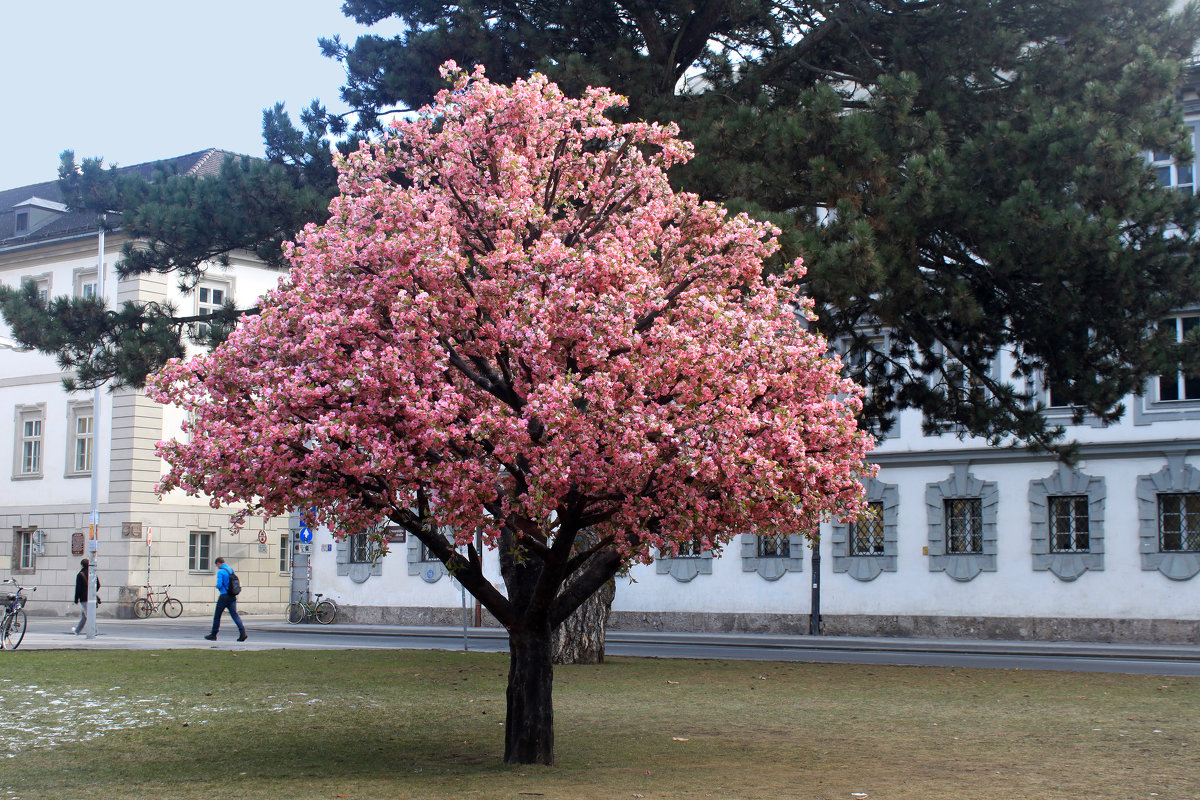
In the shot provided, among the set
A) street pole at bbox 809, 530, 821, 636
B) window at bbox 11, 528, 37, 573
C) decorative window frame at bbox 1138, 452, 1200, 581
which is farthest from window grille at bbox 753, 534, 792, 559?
window at bbox 11, 528, 37, 573

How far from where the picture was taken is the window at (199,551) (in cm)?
4594

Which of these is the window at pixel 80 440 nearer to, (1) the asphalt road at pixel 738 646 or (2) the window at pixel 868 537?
(1) the asphalt road at pixel 738 646

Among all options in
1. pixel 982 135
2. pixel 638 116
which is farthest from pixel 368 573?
pixel 982 135

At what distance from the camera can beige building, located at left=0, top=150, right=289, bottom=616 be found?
44.6m

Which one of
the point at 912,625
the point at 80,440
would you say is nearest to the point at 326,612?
the point at 80,440

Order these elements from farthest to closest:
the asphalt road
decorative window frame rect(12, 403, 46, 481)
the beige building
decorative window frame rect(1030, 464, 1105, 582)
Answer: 1. decorative window frame rect(12, 403, 46, 481)
2. the beige building
3. decorative window frame rect(1030, 464, 1105, 582)
4. the asphalt road

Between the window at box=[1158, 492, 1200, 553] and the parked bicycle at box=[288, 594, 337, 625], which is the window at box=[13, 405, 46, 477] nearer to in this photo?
the parked bicycle at box=[288, 594, 337, 625]

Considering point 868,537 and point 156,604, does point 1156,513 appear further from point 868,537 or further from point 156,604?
point 156,604

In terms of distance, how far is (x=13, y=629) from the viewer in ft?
79.5

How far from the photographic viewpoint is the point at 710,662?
76.2 ft

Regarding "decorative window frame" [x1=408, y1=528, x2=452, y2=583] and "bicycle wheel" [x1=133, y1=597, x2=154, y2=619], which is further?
"bicycle wheel" [x1=133, y1=597, x2=154, y2=619]

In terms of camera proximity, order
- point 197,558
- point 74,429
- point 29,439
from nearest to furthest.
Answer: point 197,558 < point 74,429 < point 29,439

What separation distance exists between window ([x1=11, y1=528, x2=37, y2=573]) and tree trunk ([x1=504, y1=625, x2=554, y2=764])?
40.4 m

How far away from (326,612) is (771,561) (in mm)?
14428
